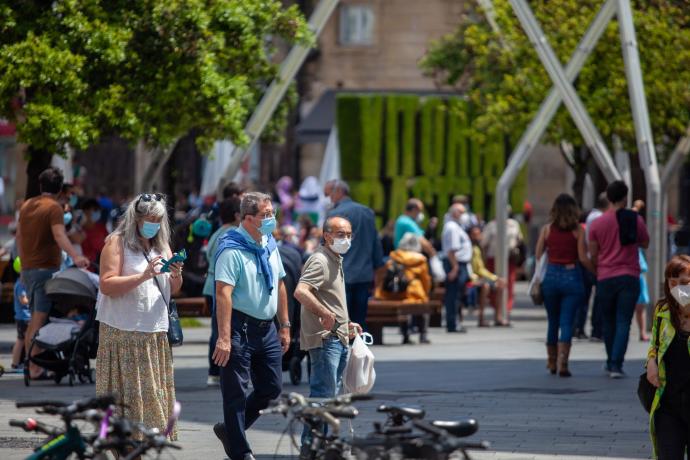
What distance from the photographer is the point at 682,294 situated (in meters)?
8.91

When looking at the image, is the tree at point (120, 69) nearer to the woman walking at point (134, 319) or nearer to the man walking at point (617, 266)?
the man walking at point (617, 266)

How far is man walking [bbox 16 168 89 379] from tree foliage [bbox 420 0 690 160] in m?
13.1

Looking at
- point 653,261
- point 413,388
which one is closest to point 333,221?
point 413,388

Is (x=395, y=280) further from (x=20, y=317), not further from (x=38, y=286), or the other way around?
(x=38, y=286)

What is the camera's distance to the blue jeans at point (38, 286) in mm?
15414

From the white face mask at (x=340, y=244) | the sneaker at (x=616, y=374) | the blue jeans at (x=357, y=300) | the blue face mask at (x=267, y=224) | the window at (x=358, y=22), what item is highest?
the window at (x=358, y=22)

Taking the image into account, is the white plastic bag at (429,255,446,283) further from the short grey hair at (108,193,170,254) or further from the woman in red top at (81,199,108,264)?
the short grey hair at (108,193,170,254)

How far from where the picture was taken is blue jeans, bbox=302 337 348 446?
34.3ft

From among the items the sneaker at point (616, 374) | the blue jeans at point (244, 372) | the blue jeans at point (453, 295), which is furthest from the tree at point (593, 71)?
the blue jeans at point (244, 372)

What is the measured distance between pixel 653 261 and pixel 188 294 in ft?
20.4

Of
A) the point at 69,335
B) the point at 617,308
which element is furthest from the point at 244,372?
the point at 617,308

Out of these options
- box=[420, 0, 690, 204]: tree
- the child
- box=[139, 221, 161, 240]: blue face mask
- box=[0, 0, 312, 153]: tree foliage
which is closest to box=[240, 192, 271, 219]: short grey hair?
box=[139, 221, 161, 240]: blue face mask

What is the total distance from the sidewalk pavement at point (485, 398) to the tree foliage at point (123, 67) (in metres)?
2.53

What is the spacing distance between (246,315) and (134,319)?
2.40ft
